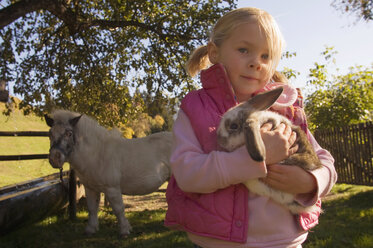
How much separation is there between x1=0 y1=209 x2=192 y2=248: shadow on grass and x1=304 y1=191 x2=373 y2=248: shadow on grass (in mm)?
2187

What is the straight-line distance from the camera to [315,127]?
11992 mm

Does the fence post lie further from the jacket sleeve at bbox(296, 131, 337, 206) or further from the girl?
the jacket sleeve at bbox(296, 131, 337, 206)

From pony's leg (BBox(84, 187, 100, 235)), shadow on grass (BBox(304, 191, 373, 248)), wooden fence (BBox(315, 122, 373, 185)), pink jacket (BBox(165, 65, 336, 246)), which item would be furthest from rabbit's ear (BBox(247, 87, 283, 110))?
wooden fence (BBox(315, 122, 373, 185))

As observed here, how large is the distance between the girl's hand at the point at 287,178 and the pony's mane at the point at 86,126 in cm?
486

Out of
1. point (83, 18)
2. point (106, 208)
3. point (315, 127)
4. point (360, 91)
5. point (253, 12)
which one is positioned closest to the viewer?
point (253, 12)

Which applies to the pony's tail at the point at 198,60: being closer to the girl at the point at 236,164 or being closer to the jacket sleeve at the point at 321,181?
the girl at the point at 236,164

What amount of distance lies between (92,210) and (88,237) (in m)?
0.55

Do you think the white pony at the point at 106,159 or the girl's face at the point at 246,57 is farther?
the white pony at the point at 106,159

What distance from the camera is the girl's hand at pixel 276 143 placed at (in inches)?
55.1

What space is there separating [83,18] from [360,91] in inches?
368

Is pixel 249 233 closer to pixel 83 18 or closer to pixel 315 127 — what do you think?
pixel 83 18

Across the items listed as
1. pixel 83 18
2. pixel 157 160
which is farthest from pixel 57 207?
pixel 83 18

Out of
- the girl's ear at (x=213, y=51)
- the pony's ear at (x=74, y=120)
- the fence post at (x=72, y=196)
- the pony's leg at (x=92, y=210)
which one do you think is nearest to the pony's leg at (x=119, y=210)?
the pony's leg at (x=92, y=210)

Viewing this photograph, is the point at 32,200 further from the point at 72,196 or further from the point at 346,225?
the point at 346,225
